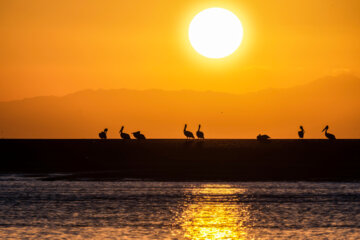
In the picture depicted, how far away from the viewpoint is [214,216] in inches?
1308

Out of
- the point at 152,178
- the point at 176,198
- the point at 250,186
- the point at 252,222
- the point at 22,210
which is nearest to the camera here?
the point at 252,222

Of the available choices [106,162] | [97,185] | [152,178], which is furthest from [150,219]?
[106,162]

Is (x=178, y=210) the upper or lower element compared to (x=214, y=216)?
upper

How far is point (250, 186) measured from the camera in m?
47.5

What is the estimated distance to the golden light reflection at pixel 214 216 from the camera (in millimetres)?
28656

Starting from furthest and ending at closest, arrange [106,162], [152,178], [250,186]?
[106,162], [152,178], [250,186]

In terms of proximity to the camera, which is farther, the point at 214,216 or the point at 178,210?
the point at 178,210

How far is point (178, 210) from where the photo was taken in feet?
116

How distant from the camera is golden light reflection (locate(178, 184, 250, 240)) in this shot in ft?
94.0

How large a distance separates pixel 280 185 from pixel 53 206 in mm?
17303

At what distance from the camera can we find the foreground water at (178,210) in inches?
1131

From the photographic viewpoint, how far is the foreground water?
28719mm

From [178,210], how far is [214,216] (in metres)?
2.59

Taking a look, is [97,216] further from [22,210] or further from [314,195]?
[314,195]
